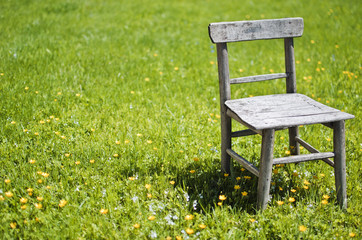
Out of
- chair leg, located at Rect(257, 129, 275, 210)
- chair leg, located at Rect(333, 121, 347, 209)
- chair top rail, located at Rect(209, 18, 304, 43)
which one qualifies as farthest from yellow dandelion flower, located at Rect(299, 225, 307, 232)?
chair top rail, located at Rect(209, 18, 304, 43)

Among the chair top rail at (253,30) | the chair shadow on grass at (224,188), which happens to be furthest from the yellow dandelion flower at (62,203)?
the chair top rail at (253,30)

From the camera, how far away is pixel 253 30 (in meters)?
A: 2.48

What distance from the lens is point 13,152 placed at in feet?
8.82

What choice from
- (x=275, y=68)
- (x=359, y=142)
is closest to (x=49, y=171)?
(x=359, y=142)

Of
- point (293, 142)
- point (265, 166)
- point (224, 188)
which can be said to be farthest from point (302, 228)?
point (293, 142)

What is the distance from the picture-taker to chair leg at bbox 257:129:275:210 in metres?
2.11

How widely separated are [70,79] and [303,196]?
8.97ft

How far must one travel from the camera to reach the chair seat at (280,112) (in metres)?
2.08

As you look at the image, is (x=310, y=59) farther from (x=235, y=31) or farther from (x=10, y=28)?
(x=10, y=28)

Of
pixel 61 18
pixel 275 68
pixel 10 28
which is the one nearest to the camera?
pixel 275 68

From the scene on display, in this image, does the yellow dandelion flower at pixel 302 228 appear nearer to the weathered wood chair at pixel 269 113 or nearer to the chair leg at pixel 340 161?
the weathered wood chair at pixel 269 113

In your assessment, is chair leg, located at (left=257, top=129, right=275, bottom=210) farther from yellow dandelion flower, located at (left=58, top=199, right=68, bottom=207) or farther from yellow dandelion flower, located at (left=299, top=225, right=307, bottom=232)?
yellow dandelion flower, located at (left=58, top=199, right=68, bottom=207)

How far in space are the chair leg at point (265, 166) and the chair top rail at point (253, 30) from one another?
724 mm

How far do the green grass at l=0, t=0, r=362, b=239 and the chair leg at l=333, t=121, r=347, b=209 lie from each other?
7cm
